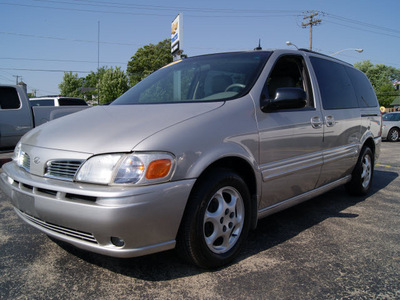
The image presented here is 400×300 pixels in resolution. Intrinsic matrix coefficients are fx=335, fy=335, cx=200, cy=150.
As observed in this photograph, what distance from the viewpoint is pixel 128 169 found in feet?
6.43

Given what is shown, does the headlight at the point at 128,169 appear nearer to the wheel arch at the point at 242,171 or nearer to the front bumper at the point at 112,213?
the front bumper at the point at 112,213

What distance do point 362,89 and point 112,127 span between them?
367 centimetres

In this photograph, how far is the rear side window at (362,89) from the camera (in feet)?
14.3

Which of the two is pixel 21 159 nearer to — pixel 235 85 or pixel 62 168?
pixel 62 168

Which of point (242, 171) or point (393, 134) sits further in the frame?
point (393, 134)

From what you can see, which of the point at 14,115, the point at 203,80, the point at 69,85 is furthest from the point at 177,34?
the point at 69,85

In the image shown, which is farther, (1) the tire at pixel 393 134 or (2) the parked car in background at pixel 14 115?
(1) the tire at pixel 393 134

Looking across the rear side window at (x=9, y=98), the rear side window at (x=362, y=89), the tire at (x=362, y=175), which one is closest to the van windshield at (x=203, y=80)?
the rear side window at (x=362, y=89)

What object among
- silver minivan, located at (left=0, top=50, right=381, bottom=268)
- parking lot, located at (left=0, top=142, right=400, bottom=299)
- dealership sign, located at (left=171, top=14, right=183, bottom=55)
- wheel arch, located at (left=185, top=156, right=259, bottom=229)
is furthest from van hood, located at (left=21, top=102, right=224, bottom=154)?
dealership sign, located at (left=171, top=14, right=183, bottom=55)

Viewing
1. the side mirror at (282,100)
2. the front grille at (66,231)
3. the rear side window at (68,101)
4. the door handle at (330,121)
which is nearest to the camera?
the front grille at (66,231)

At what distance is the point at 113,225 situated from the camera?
188 centimetres

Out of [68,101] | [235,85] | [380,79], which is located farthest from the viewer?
[380,79]

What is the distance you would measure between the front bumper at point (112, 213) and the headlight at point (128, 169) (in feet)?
0.15

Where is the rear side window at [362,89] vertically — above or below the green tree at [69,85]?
below
